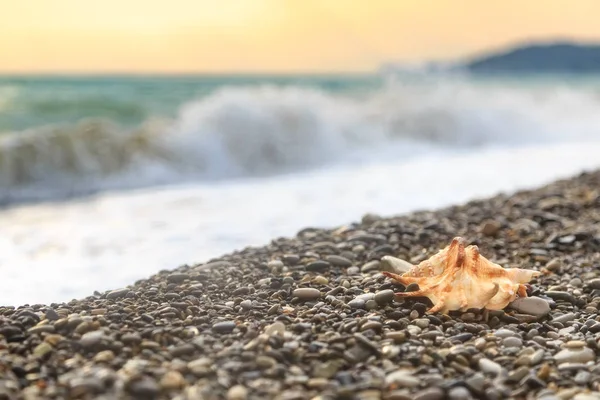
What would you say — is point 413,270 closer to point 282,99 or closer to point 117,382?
point 117,382

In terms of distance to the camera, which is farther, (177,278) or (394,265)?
(394,265)

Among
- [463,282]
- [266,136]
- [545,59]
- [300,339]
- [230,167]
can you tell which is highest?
[545,59]

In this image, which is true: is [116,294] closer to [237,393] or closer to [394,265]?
[237,393]

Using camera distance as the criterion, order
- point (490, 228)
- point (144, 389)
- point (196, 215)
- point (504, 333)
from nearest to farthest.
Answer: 1. point (144, 389)
2. point (504, 333)
3. point (490, 228)
4. point (196, 215)

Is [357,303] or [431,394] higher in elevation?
[357,303]

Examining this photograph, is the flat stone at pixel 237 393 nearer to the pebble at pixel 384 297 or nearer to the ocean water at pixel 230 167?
the pebble at pixel 384 297

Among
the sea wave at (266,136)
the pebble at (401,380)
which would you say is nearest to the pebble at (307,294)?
the pebble at (401,380)

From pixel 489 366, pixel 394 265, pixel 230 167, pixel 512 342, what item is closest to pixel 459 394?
pixel 489 366
